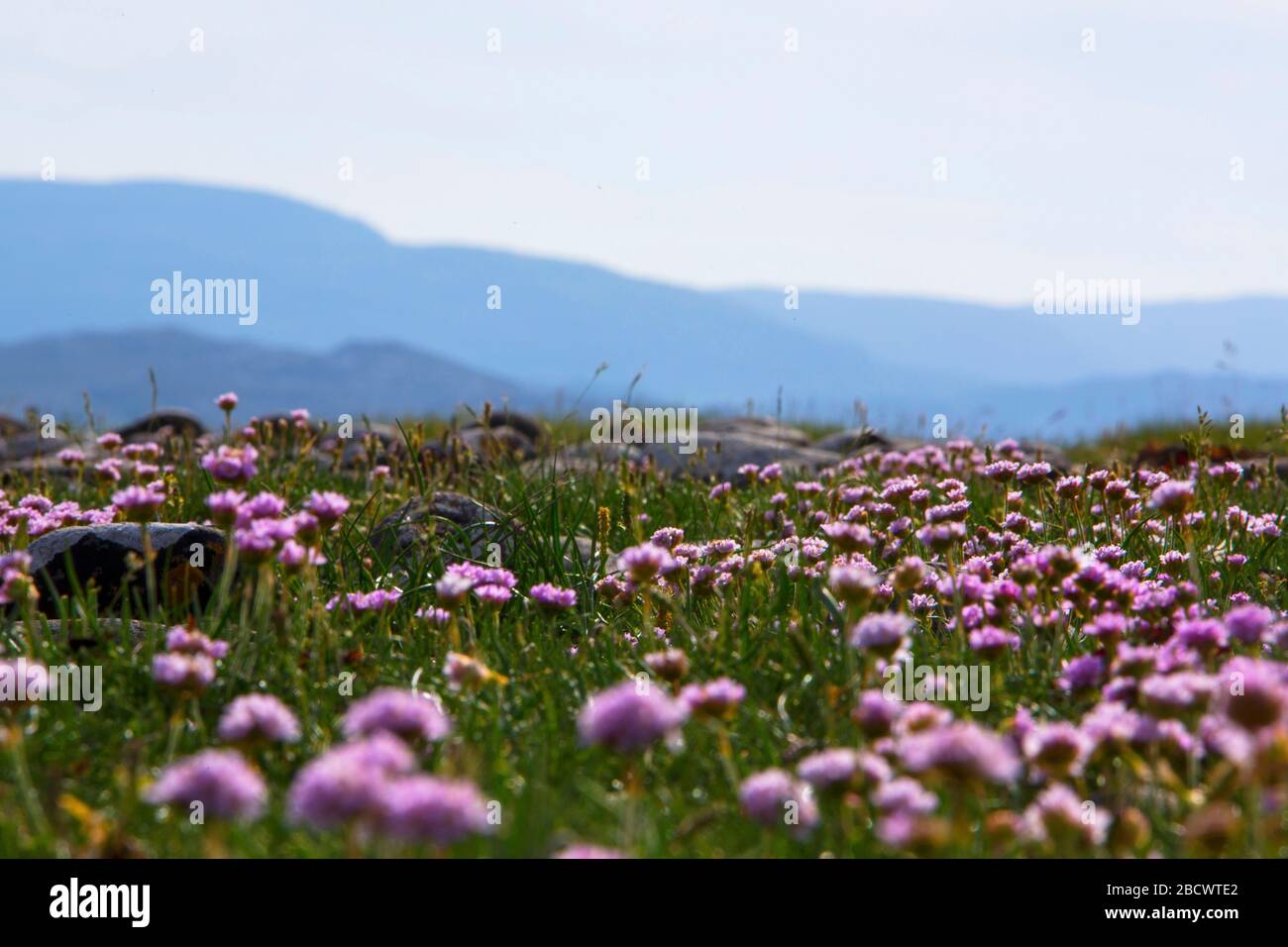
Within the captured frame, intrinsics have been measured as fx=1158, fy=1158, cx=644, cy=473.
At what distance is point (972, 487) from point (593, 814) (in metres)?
4.89

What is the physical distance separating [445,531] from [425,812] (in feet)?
13.9

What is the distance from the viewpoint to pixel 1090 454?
42.4 ft

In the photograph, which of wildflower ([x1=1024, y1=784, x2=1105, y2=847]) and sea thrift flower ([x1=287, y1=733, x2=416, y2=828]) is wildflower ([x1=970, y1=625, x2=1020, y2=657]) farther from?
sea thrift flower ([x1=287, y1=733, x2=416, y2=828])

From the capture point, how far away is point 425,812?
1.62 meters

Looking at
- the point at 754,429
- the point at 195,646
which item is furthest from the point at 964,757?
the point at 754,429

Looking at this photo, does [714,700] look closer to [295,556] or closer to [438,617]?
[295,556]

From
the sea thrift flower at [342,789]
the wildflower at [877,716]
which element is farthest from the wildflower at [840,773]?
the sea thrift flower at [342,789]

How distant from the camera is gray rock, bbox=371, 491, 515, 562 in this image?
5191 mm

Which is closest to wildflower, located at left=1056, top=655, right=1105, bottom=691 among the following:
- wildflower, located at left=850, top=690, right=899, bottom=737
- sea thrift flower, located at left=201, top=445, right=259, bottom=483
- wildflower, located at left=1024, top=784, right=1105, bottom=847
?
wildflower, located at left=1024, top=784, right=1105, bottom=847

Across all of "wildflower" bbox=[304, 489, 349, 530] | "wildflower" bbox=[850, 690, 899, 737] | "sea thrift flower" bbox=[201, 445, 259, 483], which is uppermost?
"sea thrift flower" bbox=[201, 445, 259, 483]

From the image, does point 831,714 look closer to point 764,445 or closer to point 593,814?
point 593,814

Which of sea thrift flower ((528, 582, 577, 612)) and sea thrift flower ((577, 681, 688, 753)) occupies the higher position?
sea thrift flower ((577, 681, 688, 753))

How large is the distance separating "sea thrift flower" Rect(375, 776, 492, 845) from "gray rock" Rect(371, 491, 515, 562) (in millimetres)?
3159
